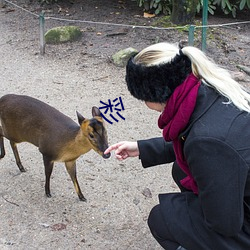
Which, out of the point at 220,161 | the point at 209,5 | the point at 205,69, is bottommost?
the point at 209,5

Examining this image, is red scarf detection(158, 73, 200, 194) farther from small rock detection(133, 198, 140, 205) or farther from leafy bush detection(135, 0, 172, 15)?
leafy bush detection(135, 0, 172, 15)

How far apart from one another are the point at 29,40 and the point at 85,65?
1249 millimetres

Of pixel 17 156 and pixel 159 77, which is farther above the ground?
pixel 159 77

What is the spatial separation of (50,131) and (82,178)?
→ 56 cm

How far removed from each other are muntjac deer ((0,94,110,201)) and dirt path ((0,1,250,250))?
0.18 meters

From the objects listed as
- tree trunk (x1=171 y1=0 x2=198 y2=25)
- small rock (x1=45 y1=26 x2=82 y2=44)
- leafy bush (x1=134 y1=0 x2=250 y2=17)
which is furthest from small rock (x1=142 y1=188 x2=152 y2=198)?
leafy bush (x1=134 y1=0 x2=250 y2=17)

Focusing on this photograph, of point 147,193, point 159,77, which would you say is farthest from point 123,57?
point 159,77

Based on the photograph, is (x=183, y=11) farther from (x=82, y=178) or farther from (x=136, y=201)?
(x=136, y=201)

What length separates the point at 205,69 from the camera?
198 centimetres

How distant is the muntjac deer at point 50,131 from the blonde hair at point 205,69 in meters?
0.91

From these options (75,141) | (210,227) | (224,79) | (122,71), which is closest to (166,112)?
(224,79)

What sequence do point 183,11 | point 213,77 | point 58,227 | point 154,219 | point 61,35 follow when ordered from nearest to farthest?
point 213,77 < point 154,219 < point 58,227 < point 61,35 < point 183,11

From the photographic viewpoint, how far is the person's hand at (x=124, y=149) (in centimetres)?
259

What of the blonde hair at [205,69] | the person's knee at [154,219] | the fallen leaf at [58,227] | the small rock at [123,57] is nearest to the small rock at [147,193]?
the fallen leaf at [58,227]
